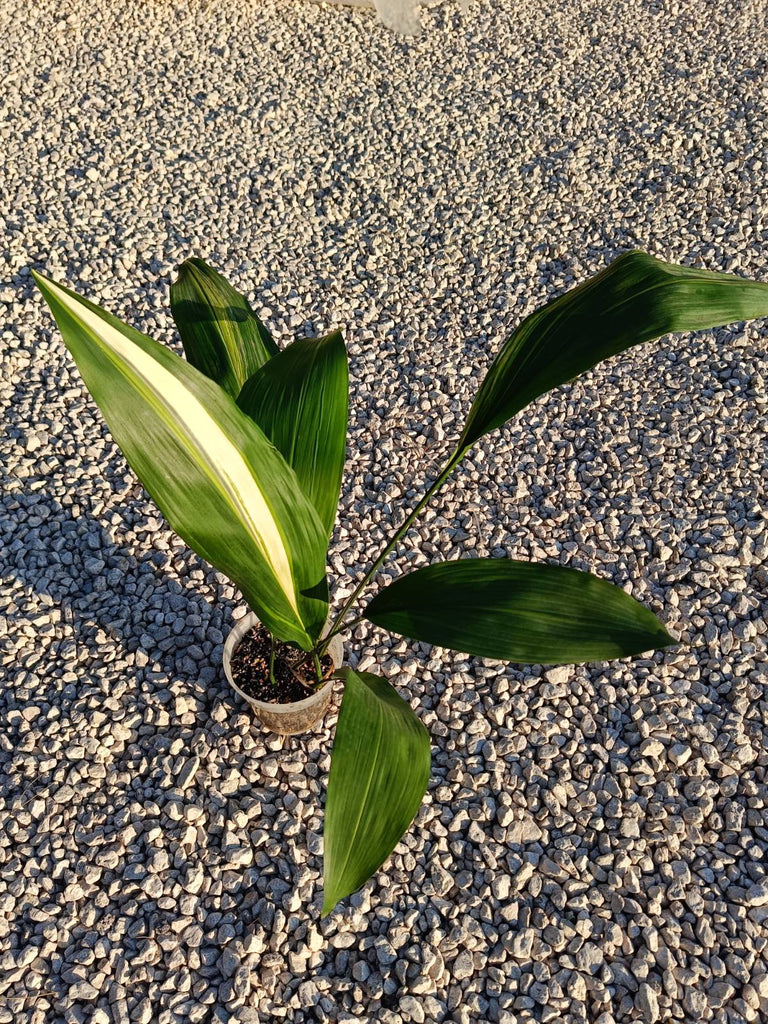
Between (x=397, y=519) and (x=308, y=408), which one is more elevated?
(x=308, y=408)

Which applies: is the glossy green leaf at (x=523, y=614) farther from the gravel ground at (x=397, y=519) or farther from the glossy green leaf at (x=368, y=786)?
the gravel ground at (x=397, y=519)

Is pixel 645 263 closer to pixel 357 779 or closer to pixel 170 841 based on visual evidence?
pixel 357 779

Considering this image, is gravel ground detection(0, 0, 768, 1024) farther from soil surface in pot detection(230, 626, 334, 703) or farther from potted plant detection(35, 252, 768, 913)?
potted plant detection(35, 252, 768, 913)

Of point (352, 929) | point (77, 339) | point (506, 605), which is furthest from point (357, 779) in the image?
point (77, 339)

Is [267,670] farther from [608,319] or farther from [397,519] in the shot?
[608,319]

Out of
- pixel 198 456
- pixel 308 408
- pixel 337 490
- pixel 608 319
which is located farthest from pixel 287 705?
pixel 608 319

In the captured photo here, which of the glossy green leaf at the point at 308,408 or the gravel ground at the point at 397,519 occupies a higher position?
the glossy green leaf at the point at 308,408

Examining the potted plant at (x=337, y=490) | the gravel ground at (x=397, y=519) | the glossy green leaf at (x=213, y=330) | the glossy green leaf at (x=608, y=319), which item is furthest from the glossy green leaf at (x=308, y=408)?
the gravel ground at (x=397, y=519)

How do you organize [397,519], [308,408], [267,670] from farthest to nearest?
[397,519]
[267,670]
[308,408]
